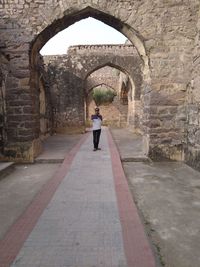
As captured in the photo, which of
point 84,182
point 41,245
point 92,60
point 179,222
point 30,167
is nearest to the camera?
point 41,245

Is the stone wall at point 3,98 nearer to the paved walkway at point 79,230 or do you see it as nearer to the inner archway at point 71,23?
the inner archway at point 71,23

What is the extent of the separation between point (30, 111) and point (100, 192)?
3.48m

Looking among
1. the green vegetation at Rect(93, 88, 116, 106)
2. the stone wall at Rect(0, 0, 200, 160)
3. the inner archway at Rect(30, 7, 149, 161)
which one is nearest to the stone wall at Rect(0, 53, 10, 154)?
the stone wall at Rect(0, 0, 200, 160)

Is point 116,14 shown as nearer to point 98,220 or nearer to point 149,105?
point 149,105

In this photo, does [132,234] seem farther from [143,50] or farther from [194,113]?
[143,50]

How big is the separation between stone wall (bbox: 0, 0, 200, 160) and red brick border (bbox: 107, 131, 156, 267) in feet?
9.97

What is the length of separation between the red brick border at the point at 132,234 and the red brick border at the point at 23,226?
1012 mm

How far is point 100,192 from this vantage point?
4344 millimetres

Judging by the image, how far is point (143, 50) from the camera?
23.3 ft

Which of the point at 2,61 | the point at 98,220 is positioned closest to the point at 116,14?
the point at 2,61

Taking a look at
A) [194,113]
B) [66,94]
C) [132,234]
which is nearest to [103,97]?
[66,94]

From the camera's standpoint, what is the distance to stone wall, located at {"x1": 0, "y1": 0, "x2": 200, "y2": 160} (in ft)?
21.9

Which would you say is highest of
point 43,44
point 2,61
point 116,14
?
point 116,14

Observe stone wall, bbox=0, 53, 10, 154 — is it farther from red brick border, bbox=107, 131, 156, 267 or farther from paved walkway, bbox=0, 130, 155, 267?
red brick border, bbox=107, 131, 156, 267
